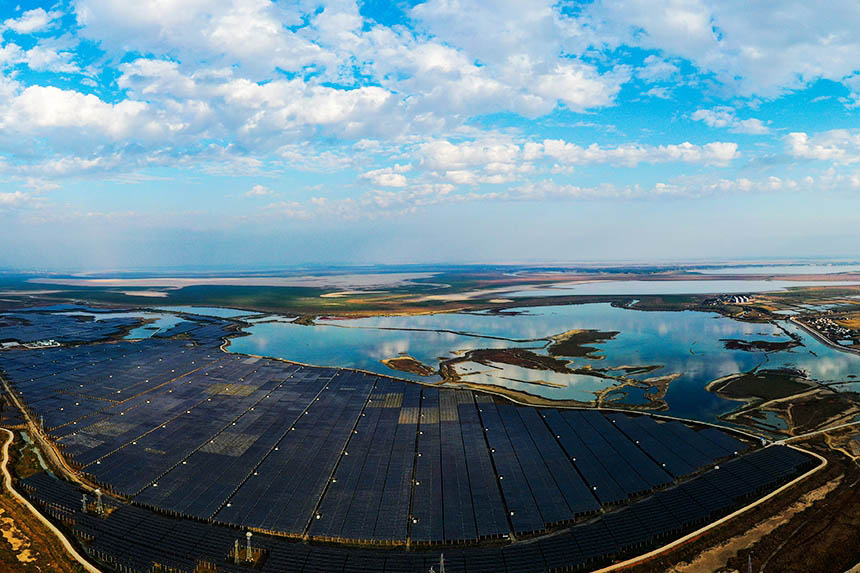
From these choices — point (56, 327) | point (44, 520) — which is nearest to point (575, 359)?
point (44, 520)

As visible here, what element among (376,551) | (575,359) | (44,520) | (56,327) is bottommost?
(376,551)

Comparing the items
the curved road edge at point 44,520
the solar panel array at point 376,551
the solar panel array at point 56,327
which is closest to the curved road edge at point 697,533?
the solar panel array at point 376,551

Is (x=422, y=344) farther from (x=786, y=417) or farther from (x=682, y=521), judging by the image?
(x=682, y=521)

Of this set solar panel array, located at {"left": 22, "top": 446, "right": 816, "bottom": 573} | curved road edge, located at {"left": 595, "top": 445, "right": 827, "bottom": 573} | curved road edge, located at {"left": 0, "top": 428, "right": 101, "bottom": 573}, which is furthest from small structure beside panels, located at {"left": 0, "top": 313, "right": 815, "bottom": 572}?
curved road edge, located at {"left": 0, "top": 428, "right": 101, "bottom": 573}

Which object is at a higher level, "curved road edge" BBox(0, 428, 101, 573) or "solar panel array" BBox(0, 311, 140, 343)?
"solar panel array" BBox(0, 311, 140, 343)

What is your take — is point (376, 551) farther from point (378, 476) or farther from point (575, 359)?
point (575, 359)

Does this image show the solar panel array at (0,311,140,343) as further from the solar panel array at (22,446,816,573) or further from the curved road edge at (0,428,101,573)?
the solar panel array at (22,446,816,573)

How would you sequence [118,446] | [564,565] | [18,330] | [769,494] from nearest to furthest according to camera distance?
1. [564,565]
2. [769,494]
3. [118,446]
4. [18,330]

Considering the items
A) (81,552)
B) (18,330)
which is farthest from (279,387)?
(18,330)
